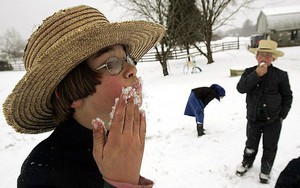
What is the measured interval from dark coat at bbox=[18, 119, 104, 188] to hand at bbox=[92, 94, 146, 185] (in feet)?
1.09

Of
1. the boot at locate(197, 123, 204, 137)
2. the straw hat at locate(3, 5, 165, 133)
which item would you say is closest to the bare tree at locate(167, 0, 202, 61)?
the boot at locate(197, 123, 204, 137)

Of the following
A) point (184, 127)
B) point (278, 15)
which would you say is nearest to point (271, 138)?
point (184, 127)

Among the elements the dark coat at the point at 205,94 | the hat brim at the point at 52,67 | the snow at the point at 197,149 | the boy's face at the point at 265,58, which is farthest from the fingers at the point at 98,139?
the dark coat at the point at 205,94

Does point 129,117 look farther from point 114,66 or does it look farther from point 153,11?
point 153,11

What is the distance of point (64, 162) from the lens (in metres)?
1.16

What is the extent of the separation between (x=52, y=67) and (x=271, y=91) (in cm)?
304

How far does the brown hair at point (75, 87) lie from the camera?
1173 millimetres

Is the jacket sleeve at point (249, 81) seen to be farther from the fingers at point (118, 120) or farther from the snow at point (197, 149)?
the fingers at point (118, 120)

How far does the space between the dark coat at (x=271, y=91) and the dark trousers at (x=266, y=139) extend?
0.15 m

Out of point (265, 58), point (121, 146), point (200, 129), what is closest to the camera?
point (121, 146)

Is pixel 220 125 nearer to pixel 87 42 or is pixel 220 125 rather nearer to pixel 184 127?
pixel 184 127

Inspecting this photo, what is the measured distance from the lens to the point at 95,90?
3.86 ft

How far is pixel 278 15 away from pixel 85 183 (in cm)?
3796

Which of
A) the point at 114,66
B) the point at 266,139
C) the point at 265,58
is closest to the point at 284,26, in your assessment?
the point at 265,58
